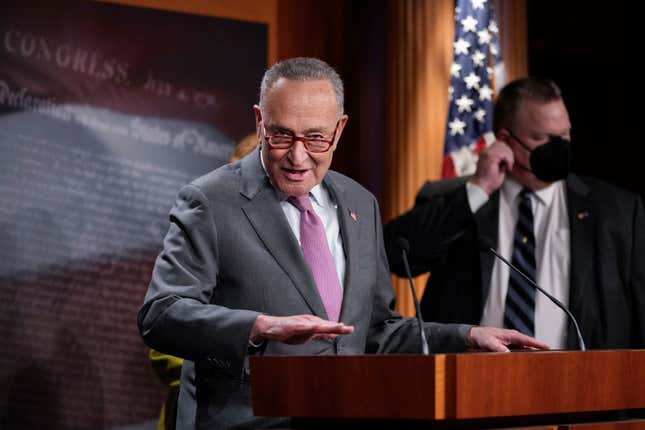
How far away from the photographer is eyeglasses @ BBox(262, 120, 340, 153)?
8.08 ft

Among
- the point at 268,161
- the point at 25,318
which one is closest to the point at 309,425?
the point at 268,161

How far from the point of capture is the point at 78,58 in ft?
16.4

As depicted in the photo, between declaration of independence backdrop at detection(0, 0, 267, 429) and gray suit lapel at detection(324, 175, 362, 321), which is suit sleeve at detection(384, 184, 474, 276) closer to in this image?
gray suit lapel at detection(324, 175, 362, 321)

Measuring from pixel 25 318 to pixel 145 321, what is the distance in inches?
105

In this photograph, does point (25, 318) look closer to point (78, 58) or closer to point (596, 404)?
point (78, 58)

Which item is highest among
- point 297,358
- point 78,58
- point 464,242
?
point 78,58

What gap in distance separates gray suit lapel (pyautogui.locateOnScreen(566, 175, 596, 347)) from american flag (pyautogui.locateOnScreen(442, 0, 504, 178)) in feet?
5.18

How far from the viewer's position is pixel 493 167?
3590 mm

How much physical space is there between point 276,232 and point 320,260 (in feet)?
0.43

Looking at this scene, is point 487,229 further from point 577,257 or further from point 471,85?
point 471,85

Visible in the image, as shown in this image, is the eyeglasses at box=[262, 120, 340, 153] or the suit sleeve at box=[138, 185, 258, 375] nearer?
the suit sleeve at box=[138, 185, 258, 375]

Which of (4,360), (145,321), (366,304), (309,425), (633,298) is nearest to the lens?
(309,425)

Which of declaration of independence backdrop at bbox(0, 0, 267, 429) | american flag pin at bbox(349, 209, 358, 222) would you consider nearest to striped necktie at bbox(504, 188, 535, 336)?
american flag pin at bbox(349, 209, 358, 222)

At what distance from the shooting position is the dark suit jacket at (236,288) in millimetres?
2191
